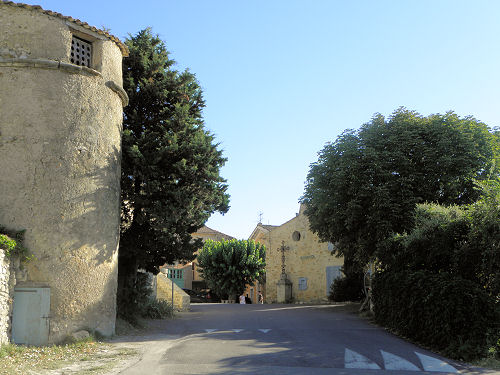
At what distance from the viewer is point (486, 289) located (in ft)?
38.1

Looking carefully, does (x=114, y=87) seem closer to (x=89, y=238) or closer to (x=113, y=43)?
(x=113, y=43)

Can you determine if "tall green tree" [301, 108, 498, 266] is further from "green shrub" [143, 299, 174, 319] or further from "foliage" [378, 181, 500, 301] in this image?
"green shrub" [143, 299, 174, 319]

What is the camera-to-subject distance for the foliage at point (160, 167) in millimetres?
15094

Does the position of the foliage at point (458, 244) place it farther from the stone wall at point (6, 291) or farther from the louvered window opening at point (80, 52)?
the louvered window opening at point (80, 52)

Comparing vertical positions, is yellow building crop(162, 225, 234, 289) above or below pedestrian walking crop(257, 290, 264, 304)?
above

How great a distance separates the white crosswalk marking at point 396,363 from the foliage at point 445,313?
53.5 inches

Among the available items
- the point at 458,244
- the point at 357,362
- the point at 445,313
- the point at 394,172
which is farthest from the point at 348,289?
the point at 357,362

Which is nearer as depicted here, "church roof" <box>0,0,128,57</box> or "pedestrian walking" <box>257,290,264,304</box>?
"church roof" <box>0,0,128,57</box>

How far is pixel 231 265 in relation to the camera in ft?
124

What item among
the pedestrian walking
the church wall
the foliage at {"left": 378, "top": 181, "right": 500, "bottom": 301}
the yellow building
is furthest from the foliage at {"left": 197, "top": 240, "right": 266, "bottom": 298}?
the foliage at {"left": 378, "top": 181, "right": 500, "bottom": 301}

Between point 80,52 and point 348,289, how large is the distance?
22.7 m

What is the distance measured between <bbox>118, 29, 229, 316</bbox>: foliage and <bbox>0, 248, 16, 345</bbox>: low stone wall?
4787mm

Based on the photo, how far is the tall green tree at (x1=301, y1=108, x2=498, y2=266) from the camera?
59.4 feet

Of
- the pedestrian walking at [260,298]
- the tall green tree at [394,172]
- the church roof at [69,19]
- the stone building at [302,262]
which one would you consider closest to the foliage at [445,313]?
the tall green tree at [394,172]
